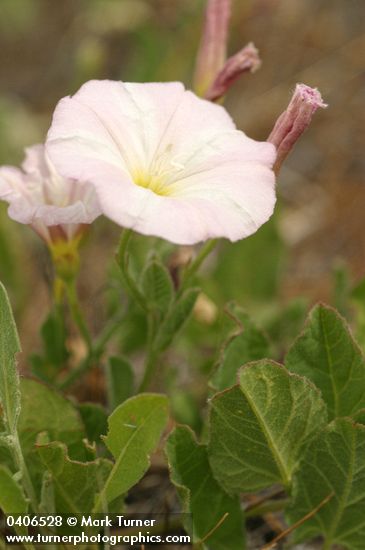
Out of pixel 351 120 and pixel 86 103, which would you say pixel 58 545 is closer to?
pixel 86 103

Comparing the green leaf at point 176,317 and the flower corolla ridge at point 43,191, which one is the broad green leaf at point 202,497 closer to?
the green leaf at point 176,317

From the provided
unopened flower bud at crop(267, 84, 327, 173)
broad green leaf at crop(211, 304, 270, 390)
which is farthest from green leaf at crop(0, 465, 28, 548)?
unopened flower bud at crop(267, 84, 327, 173)

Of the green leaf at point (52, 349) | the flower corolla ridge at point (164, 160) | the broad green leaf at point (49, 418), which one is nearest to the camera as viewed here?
the flower corolla ridge at point (164, 160)

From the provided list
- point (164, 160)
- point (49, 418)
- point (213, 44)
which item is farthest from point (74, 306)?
point (213, 44)

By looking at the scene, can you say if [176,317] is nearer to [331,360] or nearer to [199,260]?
[199,260]

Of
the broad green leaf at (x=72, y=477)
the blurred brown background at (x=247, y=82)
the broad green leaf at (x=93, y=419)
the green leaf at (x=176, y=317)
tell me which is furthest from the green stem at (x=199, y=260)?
the blurred brown background at (x=247, y=82)

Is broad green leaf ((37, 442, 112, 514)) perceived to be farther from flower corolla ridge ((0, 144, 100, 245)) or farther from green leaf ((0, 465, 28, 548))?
flower corolla ridge ((0, 144, 100, 245))

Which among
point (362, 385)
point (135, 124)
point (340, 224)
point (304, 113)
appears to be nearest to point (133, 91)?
point (135, 124)
